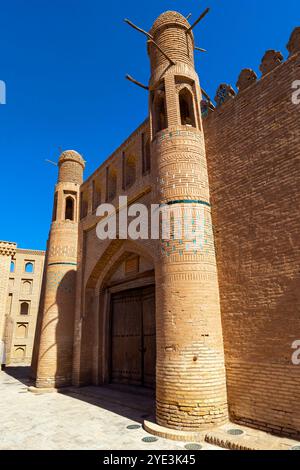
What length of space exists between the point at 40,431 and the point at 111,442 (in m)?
1.55

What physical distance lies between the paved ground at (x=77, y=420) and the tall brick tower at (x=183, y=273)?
763 mm

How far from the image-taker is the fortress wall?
212 inches

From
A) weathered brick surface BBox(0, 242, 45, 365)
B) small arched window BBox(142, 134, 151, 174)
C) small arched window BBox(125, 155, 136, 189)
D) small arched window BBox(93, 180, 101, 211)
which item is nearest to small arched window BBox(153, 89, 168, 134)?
small arched window BBox(142, 134, 151, 174)

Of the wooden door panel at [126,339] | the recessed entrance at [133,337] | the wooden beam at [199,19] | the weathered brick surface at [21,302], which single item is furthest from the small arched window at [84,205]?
the weathered brick surface at [21,302]

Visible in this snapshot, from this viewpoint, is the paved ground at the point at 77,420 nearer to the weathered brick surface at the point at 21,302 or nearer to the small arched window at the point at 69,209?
the small arched window at the point at 69,209

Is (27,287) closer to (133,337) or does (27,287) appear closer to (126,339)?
(126,339)

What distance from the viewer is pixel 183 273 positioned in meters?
6.36

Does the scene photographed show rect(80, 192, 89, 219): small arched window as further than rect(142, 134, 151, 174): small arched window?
Yes

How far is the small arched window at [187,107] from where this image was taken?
7.97m

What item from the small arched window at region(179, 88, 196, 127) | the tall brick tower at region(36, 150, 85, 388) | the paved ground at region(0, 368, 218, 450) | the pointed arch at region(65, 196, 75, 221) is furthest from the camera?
the pointed arch at region(65, 196, 75, 221)

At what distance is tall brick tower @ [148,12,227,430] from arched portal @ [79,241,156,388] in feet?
8.22

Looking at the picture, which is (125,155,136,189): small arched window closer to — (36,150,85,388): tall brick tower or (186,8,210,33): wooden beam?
(36,150,85,388): tall brick tower
